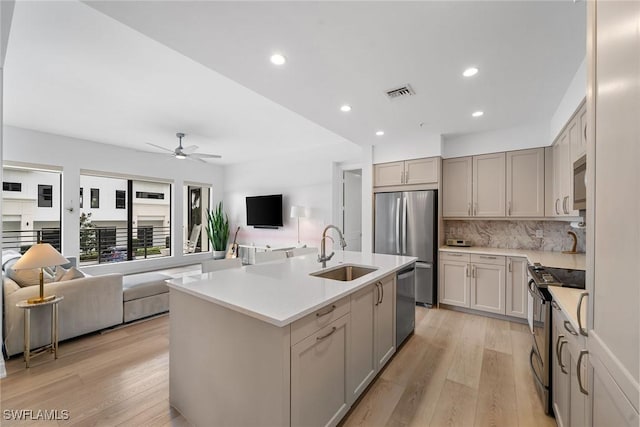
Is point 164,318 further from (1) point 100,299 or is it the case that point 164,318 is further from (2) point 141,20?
(2) point 141,20

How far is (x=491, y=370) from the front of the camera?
2.28 meters

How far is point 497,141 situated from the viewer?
11.9 ft

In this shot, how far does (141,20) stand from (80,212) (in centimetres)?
501

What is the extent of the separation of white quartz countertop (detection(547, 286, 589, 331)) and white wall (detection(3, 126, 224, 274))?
6.67 m

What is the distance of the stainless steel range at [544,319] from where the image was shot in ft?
5.75

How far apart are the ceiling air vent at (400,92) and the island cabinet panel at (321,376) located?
6.90 feet

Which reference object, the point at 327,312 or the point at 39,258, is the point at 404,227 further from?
the point at 39,258

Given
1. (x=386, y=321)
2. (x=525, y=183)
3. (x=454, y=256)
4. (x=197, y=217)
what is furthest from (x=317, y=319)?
(x=197, y=217)

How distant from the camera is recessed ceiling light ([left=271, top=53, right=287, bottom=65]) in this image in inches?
76.9

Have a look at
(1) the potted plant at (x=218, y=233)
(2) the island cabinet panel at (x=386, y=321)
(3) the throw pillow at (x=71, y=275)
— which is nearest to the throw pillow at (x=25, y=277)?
(3) the throw pillow at (x=71, y=275)

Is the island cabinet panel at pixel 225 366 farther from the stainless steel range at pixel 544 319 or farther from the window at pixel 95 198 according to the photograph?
the window at pixel 95 198

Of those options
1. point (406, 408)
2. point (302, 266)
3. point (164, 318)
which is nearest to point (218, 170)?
point (164, 318)

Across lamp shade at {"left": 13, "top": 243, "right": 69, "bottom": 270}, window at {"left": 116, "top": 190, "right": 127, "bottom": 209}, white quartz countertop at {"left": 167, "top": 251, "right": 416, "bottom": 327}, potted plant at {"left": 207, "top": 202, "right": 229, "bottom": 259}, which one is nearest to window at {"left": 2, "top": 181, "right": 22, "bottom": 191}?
window at {"left": 116, "top": 190, "right": 127, "bottom": 209}

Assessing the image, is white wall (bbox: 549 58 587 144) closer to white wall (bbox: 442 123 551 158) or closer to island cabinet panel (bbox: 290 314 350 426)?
white wall (bbox: 442 123 551 158)
